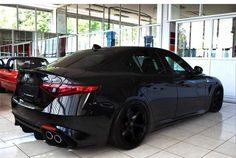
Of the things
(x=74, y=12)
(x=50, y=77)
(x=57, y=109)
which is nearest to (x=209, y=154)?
(x=57, y=109)

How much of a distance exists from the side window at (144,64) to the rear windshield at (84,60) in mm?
350

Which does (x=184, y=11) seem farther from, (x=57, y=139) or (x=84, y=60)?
(x=57, y=139)

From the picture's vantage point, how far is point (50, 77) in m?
2.61

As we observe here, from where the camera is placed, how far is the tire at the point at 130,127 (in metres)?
2.77

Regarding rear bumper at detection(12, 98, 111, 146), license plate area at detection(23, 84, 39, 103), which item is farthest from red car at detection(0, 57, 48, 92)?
rear bumper at detection(12, 98, 111, 146)

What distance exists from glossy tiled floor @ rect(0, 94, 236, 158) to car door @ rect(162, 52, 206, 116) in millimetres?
321

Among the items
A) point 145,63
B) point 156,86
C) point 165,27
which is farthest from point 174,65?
point 165,27

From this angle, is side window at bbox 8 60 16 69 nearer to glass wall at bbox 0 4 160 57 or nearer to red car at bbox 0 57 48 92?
red car at bbox 0 57 48 92

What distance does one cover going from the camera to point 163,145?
10.2ft

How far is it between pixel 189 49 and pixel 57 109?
5.92 meters

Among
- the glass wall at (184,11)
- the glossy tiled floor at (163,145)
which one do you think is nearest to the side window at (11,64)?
the glossy tiled floor at (163,145)

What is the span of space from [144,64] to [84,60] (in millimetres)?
815

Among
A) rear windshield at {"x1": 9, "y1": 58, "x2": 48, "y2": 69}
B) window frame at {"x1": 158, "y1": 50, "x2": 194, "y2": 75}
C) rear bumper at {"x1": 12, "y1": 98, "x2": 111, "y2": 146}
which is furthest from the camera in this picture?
rear windshield at {"x1": 9, "y1": 58, "x2": 48, "y2": 69}

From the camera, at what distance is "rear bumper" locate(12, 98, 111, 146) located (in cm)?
247
